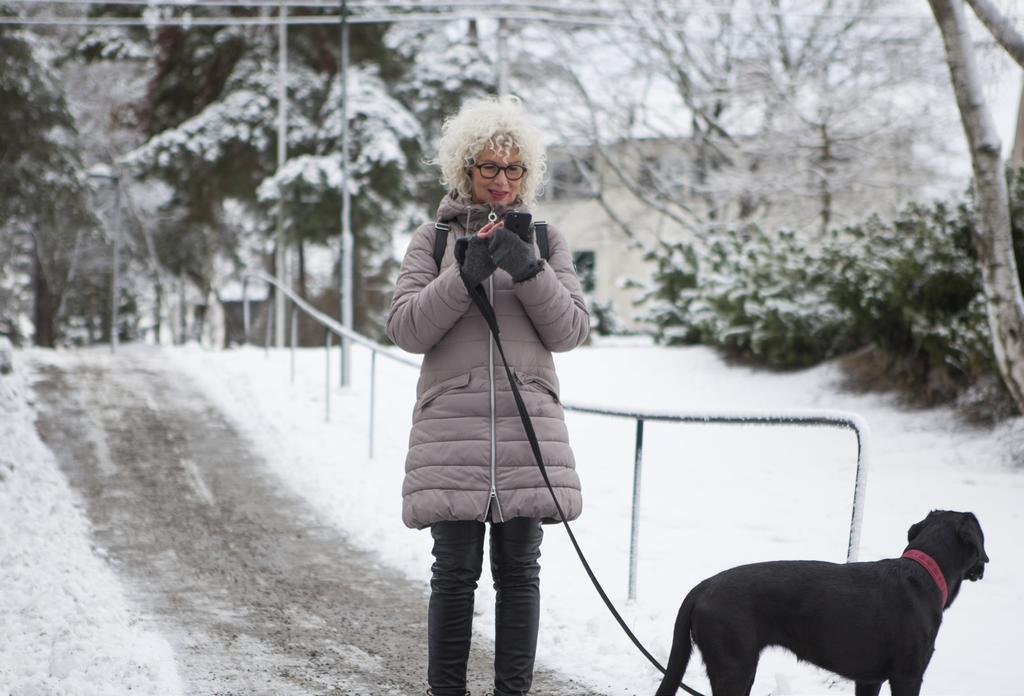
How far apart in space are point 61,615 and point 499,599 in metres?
2.16

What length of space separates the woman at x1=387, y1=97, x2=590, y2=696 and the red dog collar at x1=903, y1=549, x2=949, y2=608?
1009mm

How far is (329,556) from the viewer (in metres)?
6.02

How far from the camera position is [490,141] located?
322cm

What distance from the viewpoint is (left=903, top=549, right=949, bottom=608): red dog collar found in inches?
116

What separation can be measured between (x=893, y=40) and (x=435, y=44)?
882 centimetres

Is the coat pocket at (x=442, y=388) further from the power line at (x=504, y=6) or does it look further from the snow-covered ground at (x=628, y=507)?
the power line at (x=504, y=6)

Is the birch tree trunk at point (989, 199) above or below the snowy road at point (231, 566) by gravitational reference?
above

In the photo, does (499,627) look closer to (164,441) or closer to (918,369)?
(164,441)

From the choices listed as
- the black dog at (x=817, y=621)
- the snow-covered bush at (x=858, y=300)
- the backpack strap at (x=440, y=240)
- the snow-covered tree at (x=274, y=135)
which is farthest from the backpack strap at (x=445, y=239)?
the snow-covered tree at (x=274, y=135)

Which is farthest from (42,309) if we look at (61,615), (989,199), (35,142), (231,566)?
(989,199)

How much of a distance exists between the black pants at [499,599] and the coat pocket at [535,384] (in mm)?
402

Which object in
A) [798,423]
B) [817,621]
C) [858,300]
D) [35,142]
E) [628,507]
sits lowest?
[628,507]

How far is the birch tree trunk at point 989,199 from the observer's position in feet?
21.4

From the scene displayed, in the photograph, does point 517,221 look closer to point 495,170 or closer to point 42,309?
point 495,170
